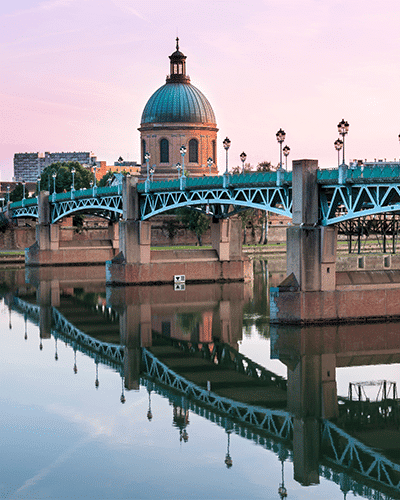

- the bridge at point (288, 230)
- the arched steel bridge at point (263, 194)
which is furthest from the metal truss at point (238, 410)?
the arched steel bridge at point (263, 194)

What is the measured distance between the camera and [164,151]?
127562 mm

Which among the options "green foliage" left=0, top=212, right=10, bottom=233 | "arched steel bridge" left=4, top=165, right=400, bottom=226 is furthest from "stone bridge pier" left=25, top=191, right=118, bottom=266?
"green foliage" left=0, top=212, right=10, bottom=233

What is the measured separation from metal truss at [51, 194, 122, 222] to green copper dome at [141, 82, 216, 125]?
3057 cm

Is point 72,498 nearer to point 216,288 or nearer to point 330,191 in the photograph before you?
point 330,191

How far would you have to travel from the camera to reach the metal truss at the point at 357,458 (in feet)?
78.3

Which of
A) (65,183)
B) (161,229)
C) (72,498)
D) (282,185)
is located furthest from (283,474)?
(65,183)

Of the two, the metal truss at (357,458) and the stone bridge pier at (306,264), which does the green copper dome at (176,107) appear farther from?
the metal truss at (357,458)

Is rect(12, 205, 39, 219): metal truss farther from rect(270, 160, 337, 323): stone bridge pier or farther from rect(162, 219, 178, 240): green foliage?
rect(270, 160, 337, 323): stone bridge pier

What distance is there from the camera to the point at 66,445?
2609cm

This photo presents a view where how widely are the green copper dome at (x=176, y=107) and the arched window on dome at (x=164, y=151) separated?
325 centimetres

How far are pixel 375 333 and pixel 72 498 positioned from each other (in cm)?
2485

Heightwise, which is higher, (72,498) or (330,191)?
(330,191)

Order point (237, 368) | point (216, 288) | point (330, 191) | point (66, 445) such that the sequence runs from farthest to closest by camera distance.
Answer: point (216, 288) < point (330, 191) < point (237, 368) < point (66, 445)

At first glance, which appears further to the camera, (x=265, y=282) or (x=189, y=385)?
(x=265, y=282)
